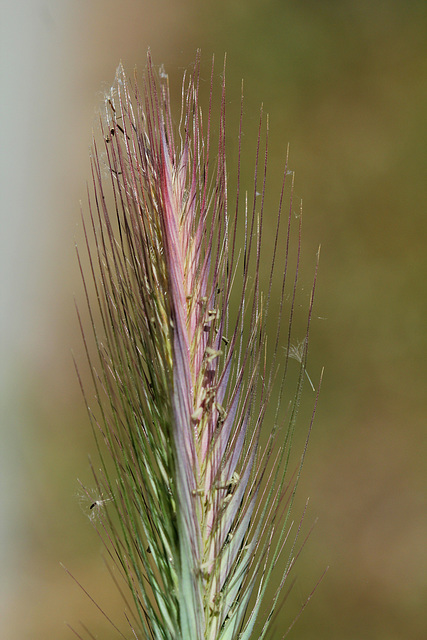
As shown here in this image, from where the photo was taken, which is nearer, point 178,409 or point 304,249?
point 178,409

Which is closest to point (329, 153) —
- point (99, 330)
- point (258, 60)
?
point (258, 60)

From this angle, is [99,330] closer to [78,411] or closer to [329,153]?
[78,411]

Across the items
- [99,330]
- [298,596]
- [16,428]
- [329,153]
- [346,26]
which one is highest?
[346,26]

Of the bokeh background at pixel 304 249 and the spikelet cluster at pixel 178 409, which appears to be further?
the bokeh background at pixel 304 249

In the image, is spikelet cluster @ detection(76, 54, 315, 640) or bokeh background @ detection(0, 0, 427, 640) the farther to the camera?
bokeh background @ detection(0, 0, 427, 640)

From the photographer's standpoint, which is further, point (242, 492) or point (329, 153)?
point (329, 153)

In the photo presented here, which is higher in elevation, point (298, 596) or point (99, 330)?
point (99, 330)
